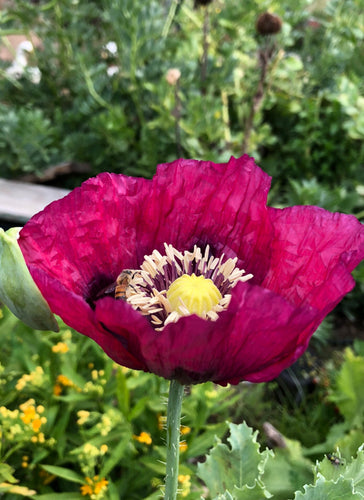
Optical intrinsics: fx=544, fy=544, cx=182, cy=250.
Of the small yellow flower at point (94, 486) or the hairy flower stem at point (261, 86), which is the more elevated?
the hairy flower stem at point (261, 86)

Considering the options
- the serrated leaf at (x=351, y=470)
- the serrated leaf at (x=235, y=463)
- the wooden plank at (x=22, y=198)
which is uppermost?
the serrated leaf at (x=351, y=470)

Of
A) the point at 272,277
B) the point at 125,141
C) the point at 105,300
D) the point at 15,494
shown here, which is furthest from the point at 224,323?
the point at 125,141

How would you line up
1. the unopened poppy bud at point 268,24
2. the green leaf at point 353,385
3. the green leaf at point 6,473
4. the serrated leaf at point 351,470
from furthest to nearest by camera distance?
1. the unopened poppy bud at point 268,24
2. the green leaf at point 353,385
3. the green leaf at point 6,473
4. the serrated leaf at point 351,470

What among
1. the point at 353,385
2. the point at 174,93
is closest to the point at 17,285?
the point at 353,385

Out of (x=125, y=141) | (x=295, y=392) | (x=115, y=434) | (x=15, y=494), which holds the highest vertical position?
(x=125, y=141)

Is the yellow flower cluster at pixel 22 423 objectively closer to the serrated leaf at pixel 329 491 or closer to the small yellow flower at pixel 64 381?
the small yellow flower at pixel 64 381

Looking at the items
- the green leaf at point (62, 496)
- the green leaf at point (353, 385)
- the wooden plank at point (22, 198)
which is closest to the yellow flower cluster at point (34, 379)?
Answer: the green leaf at point (62, 496)

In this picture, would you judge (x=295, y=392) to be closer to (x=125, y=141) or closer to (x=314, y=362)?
(x=314, y=362)
